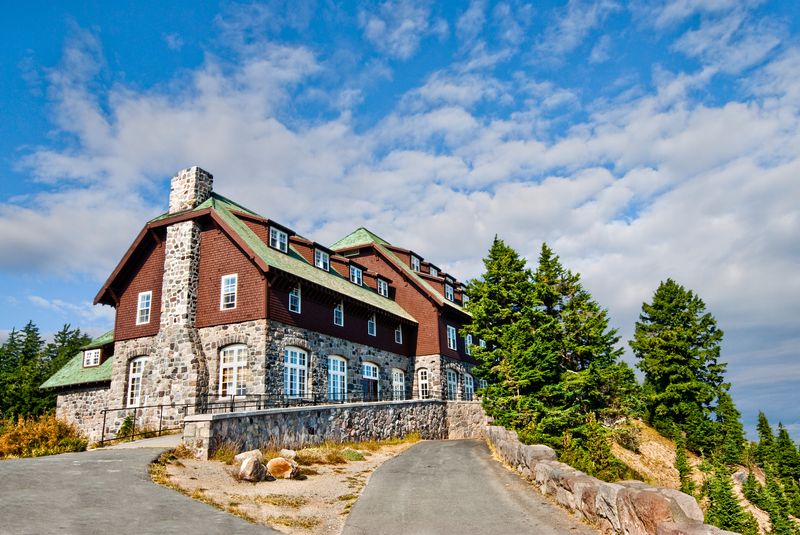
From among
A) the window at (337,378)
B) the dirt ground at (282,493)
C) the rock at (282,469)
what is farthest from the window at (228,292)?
the rock at (282,469)

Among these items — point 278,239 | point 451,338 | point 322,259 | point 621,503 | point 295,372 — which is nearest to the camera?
point 621,503

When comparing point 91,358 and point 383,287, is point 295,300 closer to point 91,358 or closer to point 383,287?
point 383,287

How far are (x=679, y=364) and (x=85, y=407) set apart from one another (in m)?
43.7

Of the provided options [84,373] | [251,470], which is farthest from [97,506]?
[84,373]

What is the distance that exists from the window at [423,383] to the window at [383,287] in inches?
231

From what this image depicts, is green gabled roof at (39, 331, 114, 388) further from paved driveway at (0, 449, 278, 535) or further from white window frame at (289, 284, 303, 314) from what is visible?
paved driveway at (0, 449, 278, 535)

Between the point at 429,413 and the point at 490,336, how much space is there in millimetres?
7929

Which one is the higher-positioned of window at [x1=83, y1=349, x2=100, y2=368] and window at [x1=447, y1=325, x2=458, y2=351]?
window at [x1=447, y1=325, x2=458, y2=351]

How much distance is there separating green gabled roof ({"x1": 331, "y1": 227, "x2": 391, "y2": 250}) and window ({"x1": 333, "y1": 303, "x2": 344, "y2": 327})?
37.7ft


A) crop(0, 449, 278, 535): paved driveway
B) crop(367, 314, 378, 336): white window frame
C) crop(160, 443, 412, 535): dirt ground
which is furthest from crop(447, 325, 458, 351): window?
crop(0, 449, 278, 535): paved driveway

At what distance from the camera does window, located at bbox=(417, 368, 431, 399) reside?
37.5 meters

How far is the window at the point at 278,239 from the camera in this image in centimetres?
3010

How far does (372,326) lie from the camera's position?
34.6 m

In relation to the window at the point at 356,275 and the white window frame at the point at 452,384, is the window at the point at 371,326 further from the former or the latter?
the white window frame at the point at 452,384
